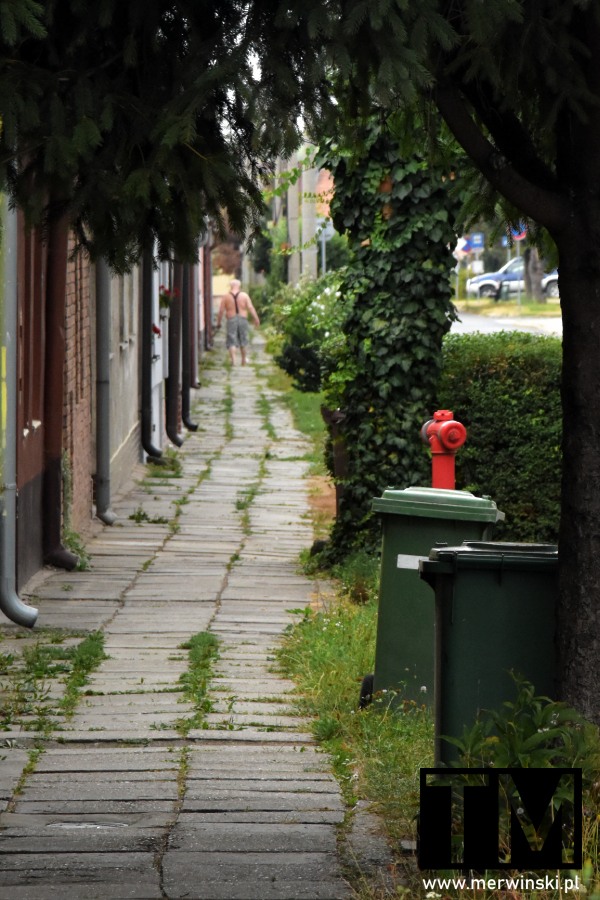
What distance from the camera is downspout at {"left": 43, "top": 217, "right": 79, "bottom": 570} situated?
10227 millimetres

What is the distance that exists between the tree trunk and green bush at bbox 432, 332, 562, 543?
461 cm

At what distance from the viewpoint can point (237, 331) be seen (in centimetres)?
3005

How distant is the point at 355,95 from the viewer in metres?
4.83

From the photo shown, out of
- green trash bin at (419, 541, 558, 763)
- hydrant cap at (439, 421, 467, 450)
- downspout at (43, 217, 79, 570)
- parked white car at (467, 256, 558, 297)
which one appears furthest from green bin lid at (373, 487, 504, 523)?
parked white car at (467, 256, 558, 297)

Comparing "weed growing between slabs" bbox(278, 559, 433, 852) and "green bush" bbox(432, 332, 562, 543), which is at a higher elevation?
"green bush" bbox(432, 332, 562, 543)

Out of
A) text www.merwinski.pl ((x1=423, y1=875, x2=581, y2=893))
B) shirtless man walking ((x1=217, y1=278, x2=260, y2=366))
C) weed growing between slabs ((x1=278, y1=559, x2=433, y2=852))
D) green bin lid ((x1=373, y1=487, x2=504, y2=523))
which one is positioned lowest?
weed growing between slabs ((x1=278, y1=559, x2=433, y2=852))

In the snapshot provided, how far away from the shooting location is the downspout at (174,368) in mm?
18469

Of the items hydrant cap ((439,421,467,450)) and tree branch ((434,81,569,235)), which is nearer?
tree branch ((434,81,569,235))

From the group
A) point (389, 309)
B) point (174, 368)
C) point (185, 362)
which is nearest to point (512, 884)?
point (389, 309)

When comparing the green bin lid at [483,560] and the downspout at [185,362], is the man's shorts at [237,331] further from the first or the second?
the green bin lid at [483,560]

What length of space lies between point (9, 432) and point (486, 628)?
418 cm

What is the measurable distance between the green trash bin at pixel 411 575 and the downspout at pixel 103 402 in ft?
20.7

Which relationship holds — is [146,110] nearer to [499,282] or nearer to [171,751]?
[171,751]

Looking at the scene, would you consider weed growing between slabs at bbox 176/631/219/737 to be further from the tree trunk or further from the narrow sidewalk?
the tree trunk
